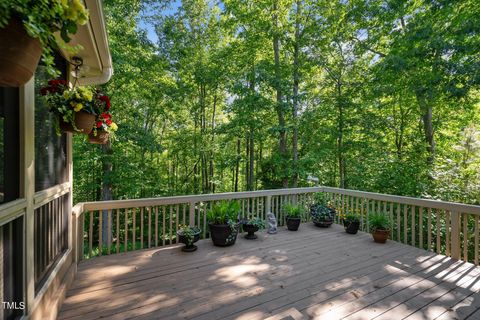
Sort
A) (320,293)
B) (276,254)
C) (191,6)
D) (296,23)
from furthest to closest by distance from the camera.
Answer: (191,6)
(296,23)
(276,254)
(320,293)

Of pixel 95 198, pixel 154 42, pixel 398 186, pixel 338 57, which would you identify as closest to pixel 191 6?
pixel 154 42

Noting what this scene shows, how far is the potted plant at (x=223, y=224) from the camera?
142 inches

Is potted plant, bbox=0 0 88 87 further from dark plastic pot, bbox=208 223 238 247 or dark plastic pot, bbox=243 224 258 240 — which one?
dark plastic pot, bbox=243 224 258 240

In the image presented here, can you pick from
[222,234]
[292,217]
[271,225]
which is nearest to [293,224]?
[292,217]

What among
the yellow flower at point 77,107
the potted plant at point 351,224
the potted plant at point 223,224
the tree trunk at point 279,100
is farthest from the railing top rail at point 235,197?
the tree trunk at point 279,100

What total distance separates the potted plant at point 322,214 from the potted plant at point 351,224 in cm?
36

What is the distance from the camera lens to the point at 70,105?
5.84 ft

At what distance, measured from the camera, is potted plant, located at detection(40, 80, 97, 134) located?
68.1 inches

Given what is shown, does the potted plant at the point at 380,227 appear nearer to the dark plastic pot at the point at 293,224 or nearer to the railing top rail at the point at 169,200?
the dark plastic pot at the point at 293,224

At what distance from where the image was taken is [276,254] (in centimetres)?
335

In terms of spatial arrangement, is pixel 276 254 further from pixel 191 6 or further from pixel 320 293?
pixel 191 6

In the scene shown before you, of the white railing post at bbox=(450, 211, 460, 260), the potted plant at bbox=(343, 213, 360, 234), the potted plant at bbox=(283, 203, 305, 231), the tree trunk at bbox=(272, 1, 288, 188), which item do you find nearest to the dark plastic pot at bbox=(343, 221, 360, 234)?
the potted plant at bbox=(343, 213, 360, 234)

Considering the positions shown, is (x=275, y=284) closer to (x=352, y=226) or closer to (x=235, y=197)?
(x=235, y=197)

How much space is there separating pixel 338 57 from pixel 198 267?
24.3 ft
